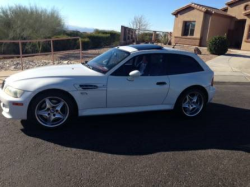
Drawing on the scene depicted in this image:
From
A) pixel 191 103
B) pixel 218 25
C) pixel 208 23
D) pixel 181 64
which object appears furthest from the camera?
pixel 218 25

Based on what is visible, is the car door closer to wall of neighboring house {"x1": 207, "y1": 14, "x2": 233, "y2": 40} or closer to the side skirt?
the side skirt

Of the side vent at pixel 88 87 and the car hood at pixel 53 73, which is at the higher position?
the car hood at pixel 53 73

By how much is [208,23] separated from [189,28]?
241 centimetres

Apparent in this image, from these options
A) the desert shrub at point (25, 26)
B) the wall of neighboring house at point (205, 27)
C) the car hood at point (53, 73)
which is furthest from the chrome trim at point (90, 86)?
the wall of neighboring house at point (205, 27)

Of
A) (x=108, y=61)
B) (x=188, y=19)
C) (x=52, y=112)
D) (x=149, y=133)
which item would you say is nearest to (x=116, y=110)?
(x=149, y=133)

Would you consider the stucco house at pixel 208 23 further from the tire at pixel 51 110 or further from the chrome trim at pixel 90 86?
the tire at pixel 51 110

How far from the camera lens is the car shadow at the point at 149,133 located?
3764 mm

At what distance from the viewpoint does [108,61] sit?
15.8ft

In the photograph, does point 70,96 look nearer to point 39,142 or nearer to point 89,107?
point 89,107

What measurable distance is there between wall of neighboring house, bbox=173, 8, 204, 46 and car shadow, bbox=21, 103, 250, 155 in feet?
68.6

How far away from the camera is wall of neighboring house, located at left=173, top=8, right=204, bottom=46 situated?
2425 centimetres

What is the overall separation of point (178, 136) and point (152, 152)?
31.9 inches

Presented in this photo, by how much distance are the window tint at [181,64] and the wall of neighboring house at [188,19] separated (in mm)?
20785

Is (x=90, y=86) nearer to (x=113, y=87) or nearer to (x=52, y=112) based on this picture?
(x=113, y=87)
